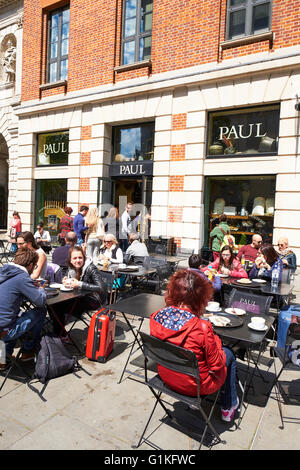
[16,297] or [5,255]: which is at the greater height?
[16,297]

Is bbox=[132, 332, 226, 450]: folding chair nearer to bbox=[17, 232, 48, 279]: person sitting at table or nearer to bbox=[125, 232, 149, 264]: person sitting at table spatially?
bbox=[17, 232, 48, 279]: person sitting at table

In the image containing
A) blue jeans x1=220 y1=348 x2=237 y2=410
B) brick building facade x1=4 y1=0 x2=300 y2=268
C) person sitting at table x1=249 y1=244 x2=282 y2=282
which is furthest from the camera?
brick building facade x1=4 y1=0 x2=300 y2=268

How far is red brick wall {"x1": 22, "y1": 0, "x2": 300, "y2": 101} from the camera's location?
8.20 meters

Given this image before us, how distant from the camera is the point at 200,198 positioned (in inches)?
358

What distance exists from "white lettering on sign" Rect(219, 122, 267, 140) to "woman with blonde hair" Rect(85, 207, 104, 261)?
4.38 m

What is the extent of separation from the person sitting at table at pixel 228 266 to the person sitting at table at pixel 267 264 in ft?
1.25

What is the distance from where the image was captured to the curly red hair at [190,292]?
268 centimetres

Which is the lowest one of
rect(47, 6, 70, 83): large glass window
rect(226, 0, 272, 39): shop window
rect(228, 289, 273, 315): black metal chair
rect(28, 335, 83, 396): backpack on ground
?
rect(28, 335, 83, 396): backpack on ground

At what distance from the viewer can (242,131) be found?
880 centimetres

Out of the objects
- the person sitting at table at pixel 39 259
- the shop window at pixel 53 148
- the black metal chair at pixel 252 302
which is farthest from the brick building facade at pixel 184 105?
the person sitting at table at pixel 39 259

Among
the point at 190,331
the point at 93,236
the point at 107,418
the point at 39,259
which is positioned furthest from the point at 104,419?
A: the point at 93,236

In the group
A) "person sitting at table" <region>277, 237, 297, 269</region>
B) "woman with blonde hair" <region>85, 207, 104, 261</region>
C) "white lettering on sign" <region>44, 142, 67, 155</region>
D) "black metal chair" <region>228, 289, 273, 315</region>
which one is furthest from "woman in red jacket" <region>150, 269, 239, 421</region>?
"white lettering on sign" <region>44, 142, 67, 155</region>

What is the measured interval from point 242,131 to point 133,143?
12.3ft

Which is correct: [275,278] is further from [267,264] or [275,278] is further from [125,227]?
[125,227]
